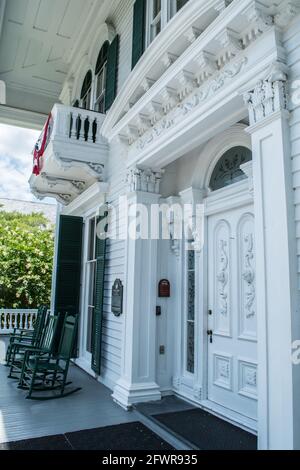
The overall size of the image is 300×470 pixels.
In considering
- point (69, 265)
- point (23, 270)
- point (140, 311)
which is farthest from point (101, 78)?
point (23, 270)

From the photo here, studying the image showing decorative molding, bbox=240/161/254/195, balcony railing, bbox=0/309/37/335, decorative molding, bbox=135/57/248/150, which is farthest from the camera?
balcony railing, bbox=0/309/37/335

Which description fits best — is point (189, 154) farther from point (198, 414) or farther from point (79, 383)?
point (79, 383)

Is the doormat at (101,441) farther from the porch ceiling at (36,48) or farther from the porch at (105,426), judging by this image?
the porch ceiling at (36,48)

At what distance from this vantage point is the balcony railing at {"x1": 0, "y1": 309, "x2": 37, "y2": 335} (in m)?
10.5

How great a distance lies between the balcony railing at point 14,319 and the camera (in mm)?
10531

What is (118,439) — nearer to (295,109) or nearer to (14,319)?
(295,109)

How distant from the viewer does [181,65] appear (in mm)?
3566

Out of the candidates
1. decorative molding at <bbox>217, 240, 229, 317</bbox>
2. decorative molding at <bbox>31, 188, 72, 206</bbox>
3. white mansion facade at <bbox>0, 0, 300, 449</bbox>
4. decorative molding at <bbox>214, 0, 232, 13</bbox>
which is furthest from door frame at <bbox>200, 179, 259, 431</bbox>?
decorative molding at <bbox>31, 188, 72, 206</bbox>

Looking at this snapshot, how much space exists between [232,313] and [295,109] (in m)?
2.25

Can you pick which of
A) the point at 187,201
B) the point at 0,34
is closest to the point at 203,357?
the point at 187,201

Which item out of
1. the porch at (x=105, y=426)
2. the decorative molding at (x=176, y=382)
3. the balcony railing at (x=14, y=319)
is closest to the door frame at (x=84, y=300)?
the porch at (x=105, y=426)

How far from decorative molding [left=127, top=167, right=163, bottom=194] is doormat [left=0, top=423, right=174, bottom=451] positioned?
2874 millimetres

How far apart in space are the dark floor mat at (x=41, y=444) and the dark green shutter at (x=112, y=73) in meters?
5.20

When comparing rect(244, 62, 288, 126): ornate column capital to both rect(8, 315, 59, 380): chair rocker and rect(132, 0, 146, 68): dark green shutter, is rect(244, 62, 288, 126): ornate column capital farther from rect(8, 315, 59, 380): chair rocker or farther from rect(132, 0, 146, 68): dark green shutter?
rect(8, 315, 59, 380): chair rocker
